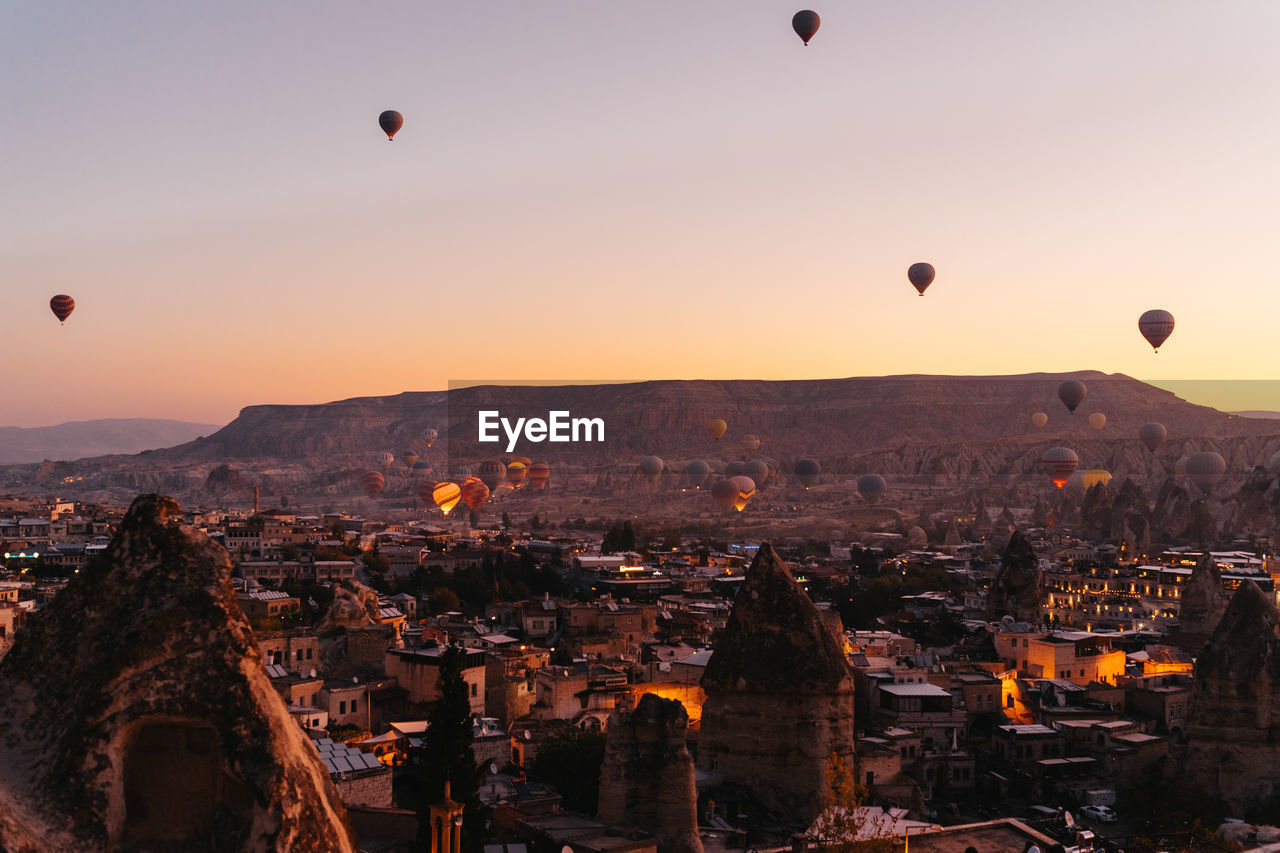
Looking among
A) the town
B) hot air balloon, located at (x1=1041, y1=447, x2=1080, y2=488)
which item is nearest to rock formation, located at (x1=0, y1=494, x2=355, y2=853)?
the town

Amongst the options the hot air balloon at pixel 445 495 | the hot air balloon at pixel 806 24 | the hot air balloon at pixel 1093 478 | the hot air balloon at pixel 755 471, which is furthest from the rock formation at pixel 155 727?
the hot air balloon at pixel 755 471

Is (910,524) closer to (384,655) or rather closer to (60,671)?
(384,655)

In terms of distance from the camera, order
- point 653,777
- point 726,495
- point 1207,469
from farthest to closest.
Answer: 1. point 1207,469
2. point 726,495
3. point 653,777

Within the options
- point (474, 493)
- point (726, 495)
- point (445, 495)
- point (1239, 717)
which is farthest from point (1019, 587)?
point (445, 495)

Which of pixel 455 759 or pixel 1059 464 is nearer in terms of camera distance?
pixel 455 759

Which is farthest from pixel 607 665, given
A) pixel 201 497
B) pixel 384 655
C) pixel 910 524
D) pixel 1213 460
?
pixel 201 497

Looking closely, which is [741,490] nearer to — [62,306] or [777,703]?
[62,306]
